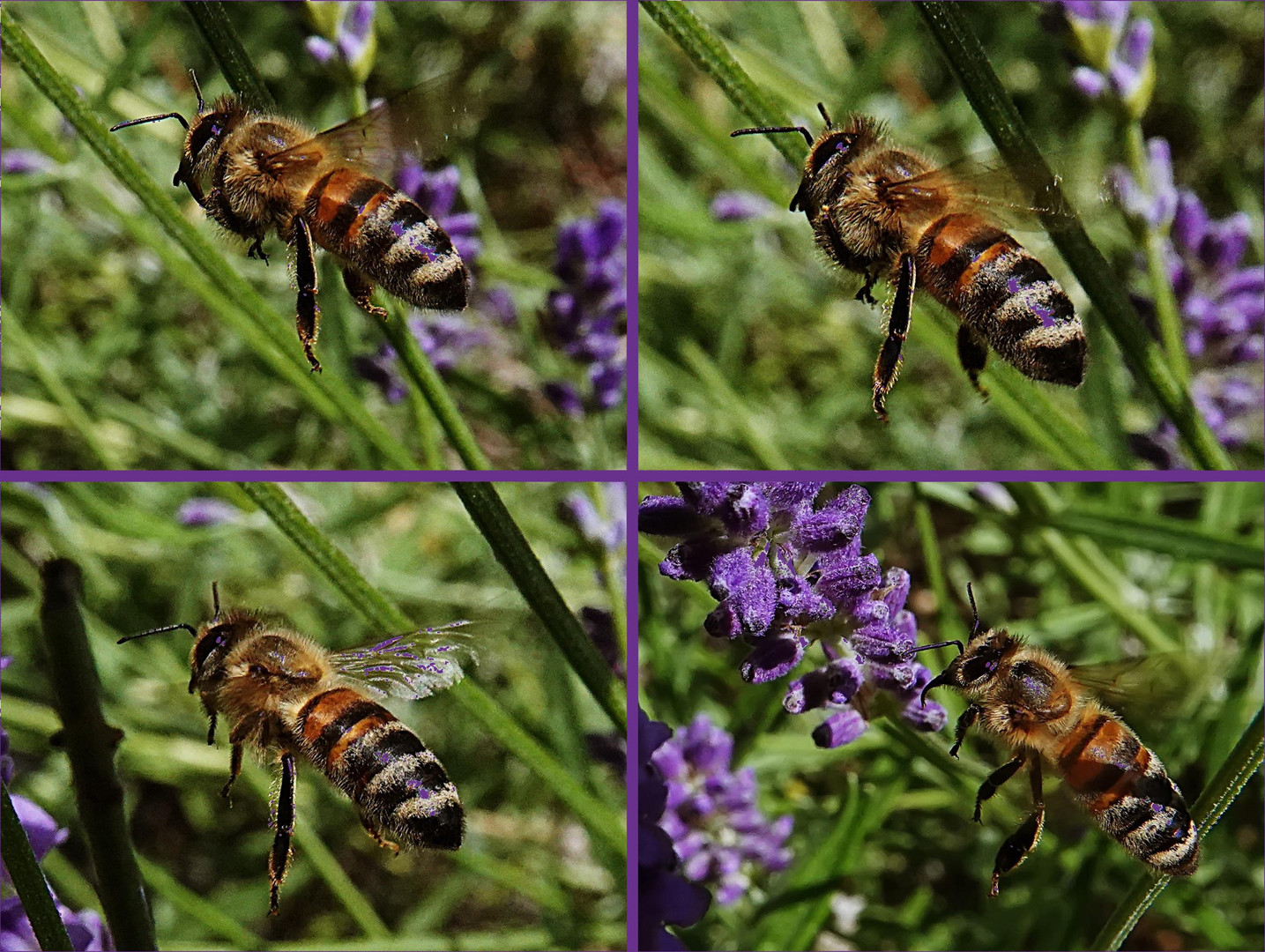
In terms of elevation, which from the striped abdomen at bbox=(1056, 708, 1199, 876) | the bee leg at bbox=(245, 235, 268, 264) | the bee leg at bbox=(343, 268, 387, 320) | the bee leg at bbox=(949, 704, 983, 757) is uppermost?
the bee leg at bbox=(245, 235, 268, 264)

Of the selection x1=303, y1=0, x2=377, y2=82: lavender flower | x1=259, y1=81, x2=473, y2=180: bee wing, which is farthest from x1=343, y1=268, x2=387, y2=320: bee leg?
x1=303, y1=0, x2=377, y2=82: lavender flower

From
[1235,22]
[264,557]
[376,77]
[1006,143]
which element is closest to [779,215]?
[376,77]

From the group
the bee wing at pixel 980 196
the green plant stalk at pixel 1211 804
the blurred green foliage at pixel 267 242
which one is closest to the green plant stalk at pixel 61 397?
the blurred green foliage at pixel 267 242

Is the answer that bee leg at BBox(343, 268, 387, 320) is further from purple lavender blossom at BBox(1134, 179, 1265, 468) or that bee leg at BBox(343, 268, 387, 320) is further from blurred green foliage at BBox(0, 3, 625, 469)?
purple lavender blossom at BBox(1134, 179, 1265, 468)

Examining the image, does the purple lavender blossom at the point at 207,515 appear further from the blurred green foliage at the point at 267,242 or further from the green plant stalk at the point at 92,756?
the green plant stalk at the point at 92,756

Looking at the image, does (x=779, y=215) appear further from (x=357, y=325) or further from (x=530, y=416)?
(x=357, y=325)
